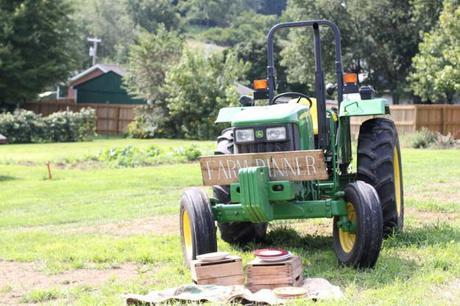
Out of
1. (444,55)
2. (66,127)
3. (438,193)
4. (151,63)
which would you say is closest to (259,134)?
(438,193)

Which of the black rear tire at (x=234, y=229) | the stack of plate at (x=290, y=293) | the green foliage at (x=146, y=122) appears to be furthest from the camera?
the green foliage at (x=146, y=122)

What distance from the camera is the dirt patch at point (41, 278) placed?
274 inches

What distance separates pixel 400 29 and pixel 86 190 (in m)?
35.3

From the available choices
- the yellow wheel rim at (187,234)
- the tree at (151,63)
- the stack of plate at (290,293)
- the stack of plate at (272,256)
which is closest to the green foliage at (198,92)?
the tree at (151,63)

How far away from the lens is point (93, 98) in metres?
56.0

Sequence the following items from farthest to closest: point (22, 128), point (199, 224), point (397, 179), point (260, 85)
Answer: point (22, 128) < point (397, 179) < point (260, 85) < point (199, 224)

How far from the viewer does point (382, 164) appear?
328 inches

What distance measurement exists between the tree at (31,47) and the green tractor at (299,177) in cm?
3912

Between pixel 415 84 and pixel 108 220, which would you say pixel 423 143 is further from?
pixel 108 220

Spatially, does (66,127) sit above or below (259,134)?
below

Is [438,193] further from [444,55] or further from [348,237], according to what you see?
[444,55]

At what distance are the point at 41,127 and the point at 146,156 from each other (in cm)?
1740

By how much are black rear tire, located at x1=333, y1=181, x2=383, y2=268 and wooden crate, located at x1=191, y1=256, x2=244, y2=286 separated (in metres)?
1.16

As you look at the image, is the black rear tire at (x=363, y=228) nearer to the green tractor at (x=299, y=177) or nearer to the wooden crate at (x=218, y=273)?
the green tractor at (x=299, y=177)
